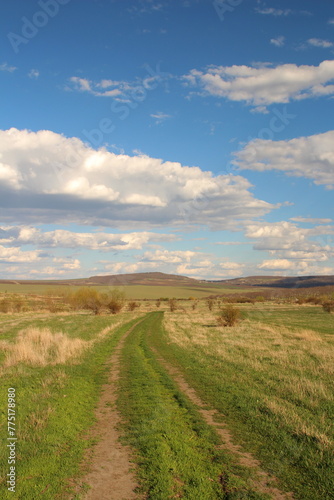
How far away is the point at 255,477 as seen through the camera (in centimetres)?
591

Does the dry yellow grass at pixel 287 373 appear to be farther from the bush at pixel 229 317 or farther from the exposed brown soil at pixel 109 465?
the bush at pixel 229 317

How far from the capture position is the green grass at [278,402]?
6320 millimetres

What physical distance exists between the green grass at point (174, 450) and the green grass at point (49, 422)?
1.16 m

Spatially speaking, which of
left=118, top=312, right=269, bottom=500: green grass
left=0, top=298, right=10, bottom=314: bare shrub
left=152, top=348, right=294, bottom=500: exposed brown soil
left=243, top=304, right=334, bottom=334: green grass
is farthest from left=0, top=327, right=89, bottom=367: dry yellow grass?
left=0, top=298, right=10, bottom=314: bare shrub

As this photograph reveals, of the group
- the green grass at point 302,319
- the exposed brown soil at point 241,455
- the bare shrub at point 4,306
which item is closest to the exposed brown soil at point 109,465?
the exposed brown soil at point 241,455

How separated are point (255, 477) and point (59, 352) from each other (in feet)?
46.0

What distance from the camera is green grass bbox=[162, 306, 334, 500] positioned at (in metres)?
6.32

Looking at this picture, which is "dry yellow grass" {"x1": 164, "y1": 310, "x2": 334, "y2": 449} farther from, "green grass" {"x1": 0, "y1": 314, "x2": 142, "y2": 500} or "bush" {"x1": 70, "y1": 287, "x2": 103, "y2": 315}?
"bush" {"x1": 70, "y1": 287, "x2": 103, "y2": 315}

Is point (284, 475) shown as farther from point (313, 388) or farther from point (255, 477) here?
point (313, 388)

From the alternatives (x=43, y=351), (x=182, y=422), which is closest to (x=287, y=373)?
Answer: (x=182, y=422)

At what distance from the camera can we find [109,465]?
251 inches

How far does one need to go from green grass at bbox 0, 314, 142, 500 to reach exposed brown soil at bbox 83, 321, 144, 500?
0.29m

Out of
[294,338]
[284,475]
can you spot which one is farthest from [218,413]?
[294,338]

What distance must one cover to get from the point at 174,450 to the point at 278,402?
177 inches
